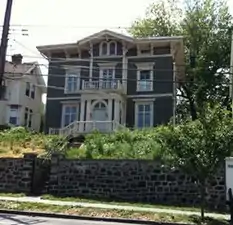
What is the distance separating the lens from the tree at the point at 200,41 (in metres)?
43.2

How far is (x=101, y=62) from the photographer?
37438mm

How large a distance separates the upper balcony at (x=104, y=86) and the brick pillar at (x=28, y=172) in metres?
14.0

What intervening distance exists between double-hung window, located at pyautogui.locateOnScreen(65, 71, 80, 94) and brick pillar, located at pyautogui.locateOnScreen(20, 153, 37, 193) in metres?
15.7

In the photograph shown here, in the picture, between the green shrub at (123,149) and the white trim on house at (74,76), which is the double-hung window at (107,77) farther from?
the green shrub at (123,149)

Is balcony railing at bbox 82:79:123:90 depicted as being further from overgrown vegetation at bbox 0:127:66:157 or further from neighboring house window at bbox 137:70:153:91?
overgrown vegetation at bbox 0:127:66:157

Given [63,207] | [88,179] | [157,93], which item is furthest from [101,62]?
[63,207]

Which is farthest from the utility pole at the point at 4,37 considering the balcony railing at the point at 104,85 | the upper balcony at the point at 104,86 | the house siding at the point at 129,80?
the balcony railing at the point at 104,85

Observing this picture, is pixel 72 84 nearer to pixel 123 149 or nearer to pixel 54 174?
pixel 123 149

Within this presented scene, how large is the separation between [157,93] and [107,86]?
3879mm

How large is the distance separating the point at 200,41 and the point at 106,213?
31.6m

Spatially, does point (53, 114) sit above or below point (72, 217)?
above

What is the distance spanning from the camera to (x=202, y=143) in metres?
15.4

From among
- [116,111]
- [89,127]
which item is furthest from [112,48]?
[89,127]

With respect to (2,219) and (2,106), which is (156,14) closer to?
(2,106)
